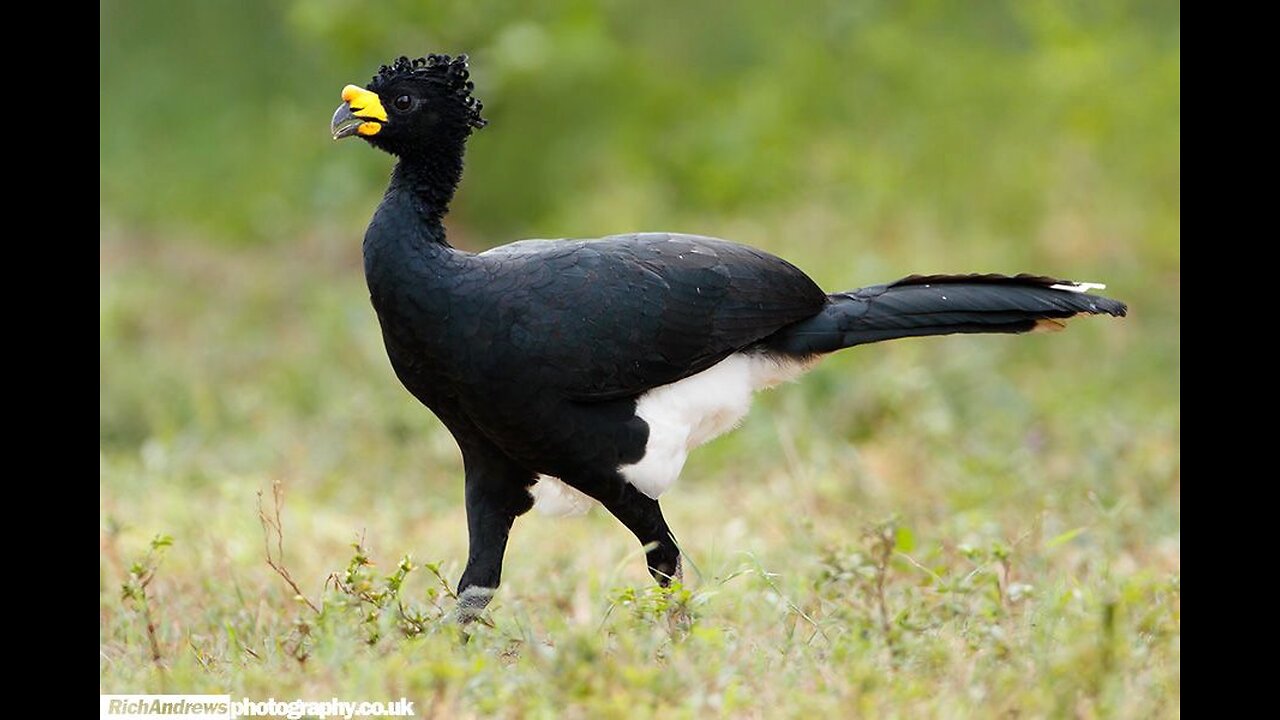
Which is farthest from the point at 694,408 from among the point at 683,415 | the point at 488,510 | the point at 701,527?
the point at 701,527

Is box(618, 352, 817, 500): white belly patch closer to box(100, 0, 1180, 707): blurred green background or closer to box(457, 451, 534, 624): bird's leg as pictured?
box(457, 451, 534, 624): bird's leg

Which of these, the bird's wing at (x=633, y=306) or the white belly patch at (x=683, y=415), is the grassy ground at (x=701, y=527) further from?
the bird's wing at (x=633, y=306)

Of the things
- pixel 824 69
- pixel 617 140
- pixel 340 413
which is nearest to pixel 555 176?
pixel 617 140

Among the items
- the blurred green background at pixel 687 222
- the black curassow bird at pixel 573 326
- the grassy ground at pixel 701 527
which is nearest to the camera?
the grassy ground at pixel 701 527

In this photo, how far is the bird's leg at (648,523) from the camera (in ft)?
14.8

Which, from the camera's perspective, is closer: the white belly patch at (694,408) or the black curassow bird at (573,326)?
the black curassow bird at (573,326)

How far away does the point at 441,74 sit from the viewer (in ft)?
14.8

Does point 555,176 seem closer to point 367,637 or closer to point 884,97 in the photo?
point 884,97

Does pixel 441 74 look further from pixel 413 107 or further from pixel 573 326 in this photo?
pixel 573 326

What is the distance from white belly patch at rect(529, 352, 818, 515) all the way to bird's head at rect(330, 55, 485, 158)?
1.03 m

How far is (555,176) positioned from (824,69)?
2.47 metres

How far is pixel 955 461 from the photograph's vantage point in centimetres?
734

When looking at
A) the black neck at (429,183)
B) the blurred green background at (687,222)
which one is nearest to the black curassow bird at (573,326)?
the black neck at (429,183)

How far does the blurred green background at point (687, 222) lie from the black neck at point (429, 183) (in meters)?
1.70
